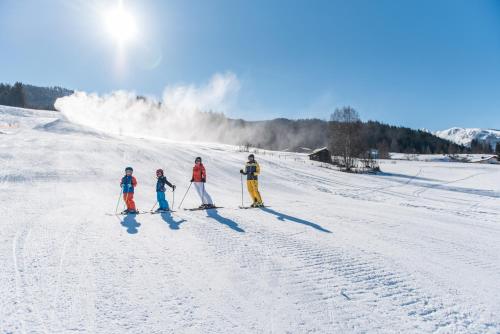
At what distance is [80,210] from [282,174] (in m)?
21.3

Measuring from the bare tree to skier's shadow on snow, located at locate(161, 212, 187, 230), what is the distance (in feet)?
121

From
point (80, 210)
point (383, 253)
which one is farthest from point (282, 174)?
point (383, 253)

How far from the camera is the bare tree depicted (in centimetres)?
4318

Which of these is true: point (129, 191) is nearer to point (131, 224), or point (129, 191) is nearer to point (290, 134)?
point (131, 224)

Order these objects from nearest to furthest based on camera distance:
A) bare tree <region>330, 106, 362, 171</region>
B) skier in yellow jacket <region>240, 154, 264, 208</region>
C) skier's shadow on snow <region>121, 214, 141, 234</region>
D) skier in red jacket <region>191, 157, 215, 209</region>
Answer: skier's shadow on snow <region>121, 214, 141, 234</region>
skier in red jacket <region>191, 157, 215, 209</region>
skier in yellow jacket <region>240, 154, 264, 208</region>
bare tree <region>330, 106, 362, 171</region>

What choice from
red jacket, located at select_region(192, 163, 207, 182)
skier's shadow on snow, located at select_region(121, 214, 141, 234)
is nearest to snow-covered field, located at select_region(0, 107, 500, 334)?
skier's shadow on snow, located at select_region(121, 214, 141, 234)

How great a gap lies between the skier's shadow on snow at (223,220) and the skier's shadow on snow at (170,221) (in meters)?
0.91

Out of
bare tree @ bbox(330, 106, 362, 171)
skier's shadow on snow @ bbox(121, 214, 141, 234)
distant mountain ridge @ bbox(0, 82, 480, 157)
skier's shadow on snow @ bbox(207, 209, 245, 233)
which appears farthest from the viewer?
distant mountain ridge @ bbox(0, 82, 480, 157)

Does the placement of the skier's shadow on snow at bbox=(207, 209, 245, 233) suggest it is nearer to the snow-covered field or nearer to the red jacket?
the snow-covered field

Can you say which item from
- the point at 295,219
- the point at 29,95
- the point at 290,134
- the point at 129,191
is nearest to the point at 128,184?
the point at 129,191

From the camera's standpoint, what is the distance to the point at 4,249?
530 centimetres

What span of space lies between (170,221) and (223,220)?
1.32m

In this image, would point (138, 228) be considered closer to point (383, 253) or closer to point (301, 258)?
point (301, 258)

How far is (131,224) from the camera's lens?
295 inches
